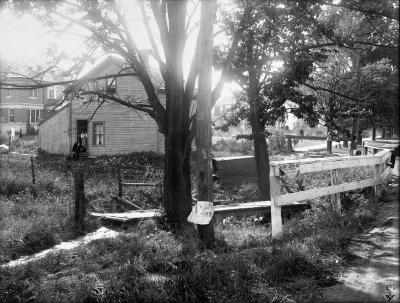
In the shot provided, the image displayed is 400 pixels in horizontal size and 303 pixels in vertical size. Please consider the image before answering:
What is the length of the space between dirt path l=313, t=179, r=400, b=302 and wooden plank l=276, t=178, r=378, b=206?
41.7 inches

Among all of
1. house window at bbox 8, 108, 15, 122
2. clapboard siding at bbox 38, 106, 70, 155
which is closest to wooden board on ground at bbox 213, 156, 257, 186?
clapboard siding at bbox 38, 106, 70, 155

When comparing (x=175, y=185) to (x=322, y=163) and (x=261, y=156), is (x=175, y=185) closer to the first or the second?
(x=322, y=163)

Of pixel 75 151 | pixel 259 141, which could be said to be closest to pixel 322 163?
pixel 259 141

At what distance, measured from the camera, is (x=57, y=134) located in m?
30.9

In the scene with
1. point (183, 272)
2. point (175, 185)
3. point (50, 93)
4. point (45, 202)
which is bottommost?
point (45, 202)

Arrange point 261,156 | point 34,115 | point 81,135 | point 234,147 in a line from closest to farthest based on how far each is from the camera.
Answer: point 261,156, point 81,135, point 234,147, point 34,115

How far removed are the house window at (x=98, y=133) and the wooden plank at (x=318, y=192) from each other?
21.2m

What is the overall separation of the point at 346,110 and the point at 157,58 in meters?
8.65

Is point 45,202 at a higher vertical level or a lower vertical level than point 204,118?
lower

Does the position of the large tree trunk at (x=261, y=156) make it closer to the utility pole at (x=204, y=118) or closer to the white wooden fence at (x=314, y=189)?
the white wooden fence at (x=314, y=189)

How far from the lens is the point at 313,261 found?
5.56m

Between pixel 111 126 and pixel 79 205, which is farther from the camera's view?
pixel 111 126

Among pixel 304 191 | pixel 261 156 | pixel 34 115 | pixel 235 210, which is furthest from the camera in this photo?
pixel 34 115

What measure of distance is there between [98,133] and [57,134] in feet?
14.3
